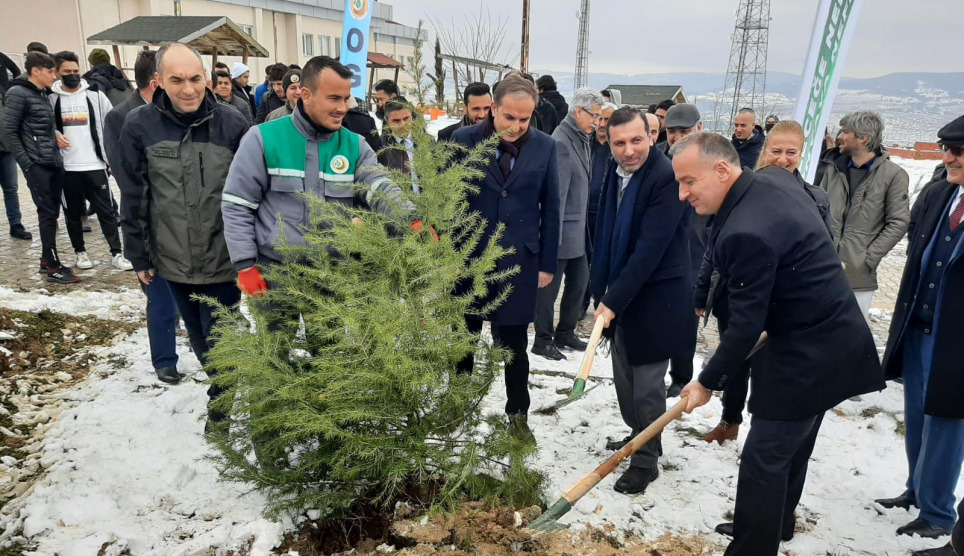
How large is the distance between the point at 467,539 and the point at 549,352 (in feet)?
10.3

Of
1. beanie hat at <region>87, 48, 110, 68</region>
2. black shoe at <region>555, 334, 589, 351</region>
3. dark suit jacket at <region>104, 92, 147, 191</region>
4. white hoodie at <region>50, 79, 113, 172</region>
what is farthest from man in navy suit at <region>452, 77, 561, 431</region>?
beanie hat at <region>87, 48, 110, 68</region>

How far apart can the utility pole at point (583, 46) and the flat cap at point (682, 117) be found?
26.1 m

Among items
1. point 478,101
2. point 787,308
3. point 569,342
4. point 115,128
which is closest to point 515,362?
point 787,308

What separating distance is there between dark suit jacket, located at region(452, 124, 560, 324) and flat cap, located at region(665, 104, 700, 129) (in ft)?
8.93

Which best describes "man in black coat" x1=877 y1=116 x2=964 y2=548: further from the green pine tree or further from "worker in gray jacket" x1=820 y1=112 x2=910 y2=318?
the green pine tree

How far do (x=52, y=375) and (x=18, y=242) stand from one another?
4734 millimetres

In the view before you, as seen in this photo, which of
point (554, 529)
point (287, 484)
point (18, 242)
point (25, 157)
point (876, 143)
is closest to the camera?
point (554, 529)

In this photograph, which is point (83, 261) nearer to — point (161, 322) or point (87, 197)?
point (87, 197)

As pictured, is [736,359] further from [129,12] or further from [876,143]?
[129,12]

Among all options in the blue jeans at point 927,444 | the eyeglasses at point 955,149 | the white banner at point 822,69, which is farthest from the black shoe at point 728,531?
the white banner at point 822,69

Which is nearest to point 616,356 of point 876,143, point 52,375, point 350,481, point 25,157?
point 350,481

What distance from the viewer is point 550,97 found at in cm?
829

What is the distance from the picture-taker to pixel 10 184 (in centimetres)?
805

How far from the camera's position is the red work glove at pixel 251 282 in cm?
310
